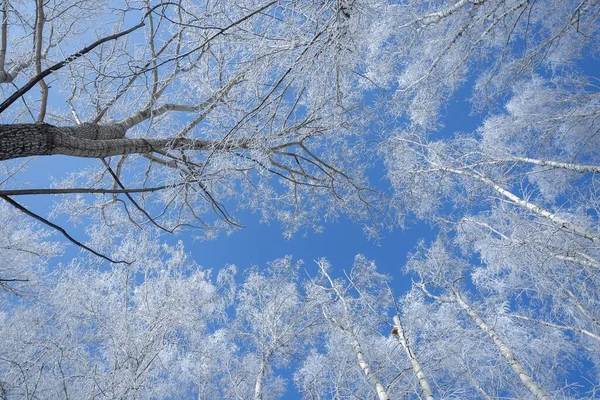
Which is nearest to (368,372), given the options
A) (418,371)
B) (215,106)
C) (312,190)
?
(418,371)

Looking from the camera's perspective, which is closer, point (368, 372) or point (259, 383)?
point (368, 372)

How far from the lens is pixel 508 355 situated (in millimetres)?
5371

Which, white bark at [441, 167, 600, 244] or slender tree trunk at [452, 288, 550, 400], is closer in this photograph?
slender tree trunk at [452, 288, 550, 400]

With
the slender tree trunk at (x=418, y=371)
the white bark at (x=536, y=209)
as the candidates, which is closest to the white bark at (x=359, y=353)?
the slender tree trunk at (x=418, y=371)

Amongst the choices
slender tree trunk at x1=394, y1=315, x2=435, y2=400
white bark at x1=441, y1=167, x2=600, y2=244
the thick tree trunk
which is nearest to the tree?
the thick tree trunk

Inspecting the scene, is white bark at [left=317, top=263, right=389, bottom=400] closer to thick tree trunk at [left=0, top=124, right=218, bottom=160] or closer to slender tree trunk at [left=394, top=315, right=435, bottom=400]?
slender tree trunk at [left=394, top=315, right=435, bottom=400]

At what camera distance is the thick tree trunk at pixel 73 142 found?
7.41 feet

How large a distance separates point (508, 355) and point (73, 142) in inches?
230

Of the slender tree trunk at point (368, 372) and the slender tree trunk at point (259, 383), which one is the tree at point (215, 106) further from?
the slender tree trunk at point (259, 383)

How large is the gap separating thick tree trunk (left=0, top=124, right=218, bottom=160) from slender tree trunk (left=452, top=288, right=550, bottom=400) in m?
4.44

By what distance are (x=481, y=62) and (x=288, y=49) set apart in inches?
206

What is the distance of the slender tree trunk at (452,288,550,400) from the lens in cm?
450

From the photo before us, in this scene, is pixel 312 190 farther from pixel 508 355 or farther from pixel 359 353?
pixel 508 355

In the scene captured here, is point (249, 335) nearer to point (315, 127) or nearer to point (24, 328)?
point (24, 328)
